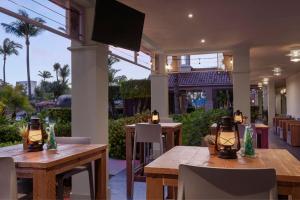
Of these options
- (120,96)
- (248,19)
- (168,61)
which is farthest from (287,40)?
(120,96)

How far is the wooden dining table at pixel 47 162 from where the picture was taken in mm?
2041

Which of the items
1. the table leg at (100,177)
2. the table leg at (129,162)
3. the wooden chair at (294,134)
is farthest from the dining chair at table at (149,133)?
the wooden chair at (294,134)

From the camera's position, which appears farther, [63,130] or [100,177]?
[63,130]

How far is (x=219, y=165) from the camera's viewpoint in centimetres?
184

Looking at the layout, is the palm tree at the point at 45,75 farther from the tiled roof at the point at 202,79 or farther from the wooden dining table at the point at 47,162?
the wooden dining table at the point at 47,162

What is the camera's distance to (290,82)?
48.2ft

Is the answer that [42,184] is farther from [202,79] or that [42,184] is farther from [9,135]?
[202,79]

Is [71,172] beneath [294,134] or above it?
above

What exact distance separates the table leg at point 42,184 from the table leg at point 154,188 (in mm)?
697

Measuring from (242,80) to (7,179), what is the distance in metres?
6.46

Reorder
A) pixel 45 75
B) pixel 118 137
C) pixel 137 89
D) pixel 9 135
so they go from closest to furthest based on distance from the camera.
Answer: pixel 9 135 < pixel 118 137 < pixel 137 89 < pixel 45 75

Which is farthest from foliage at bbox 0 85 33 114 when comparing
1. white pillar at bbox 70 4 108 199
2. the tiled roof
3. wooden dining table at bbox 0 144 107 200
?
the tiled roof

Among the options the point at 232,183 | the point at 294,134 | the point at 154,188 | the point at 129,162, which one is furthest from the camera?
the point at 294,134

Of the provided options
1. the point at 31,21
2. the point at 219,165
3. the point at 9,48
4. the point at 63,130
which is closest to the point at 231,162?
the point at 219,165
